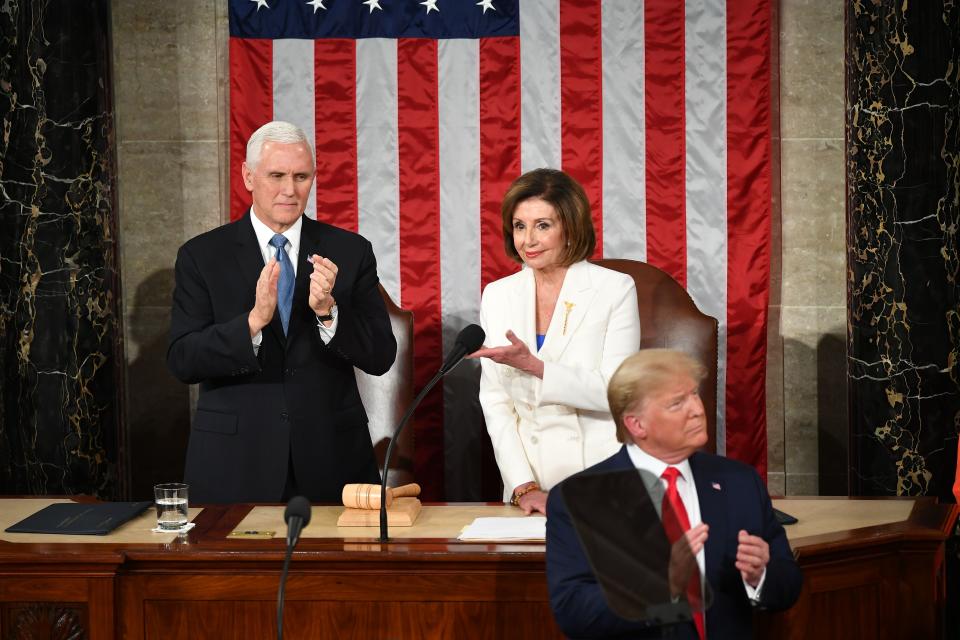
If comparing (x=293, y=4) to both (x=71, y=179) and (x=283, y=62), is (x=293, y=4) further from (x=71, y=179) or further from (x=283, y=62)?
(x=71, y=179)

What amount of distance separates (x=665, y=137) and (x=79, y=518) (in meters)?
3.06

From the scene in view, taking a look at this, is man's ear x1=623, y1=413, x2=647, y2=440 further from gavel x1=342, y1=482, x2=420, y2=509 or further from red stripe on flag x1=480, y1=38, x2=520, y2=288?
red stripe on flag x1=480, y1=38, x2=520, y2=288

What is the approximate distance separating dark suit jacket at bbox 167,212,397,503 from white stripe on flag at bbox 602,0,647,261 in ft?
6.02

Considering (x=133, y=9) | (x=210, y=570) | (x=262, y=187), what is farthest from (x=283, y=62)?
(x=210, y=570)

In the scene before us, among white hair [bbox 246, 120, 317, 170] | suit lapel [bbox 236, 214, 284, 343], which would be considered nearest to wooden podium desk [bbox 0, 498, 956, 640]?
suit lapel [bbox 236, 214, 284, 343]

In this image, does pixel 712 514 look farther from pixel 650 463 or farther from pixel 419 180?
pixel 419 180

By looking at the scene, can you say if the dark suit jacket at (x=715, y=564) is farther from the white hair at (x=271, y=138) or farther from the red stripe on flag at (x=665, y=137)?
the red stripe on flag at (x=665, y=137)

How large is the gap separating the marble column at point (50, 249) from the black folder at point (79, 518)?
5.14ft

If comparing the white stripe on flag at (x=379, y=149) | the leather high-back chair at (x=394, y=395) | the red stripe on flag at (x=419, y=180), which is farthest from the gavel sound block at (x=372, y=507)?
the white stripe on flag at (x=379, y=149)

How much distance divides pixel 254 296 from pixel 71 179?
1.69 metres

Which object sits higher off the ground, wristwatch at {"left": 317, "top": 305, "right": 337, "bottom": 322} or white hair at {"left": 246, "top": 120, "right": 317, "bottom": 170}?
white hair at {"left": 246, "top": 120, "right": 317, "bottom": 170}

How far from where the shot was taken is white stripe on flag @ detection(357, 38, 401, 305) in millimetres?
5207

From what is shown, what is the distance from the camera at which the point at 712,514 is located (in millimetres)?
2436

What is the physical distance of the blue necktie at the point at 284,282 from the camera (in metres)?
3.55
